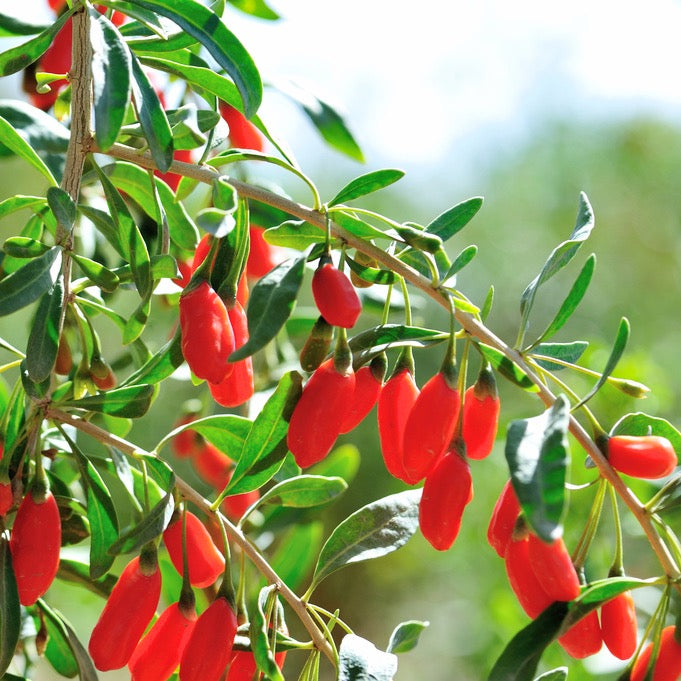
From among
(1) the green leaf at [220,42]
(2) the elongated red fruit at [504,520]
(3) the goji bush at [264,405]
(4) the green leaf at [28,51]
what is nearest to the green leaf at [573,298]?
(3) the goji bush at [264,405]

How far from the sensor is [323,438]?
466 mm

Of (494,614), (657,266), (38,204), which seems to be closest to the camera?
(38,204)

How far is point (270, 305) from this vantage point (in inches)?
16.7

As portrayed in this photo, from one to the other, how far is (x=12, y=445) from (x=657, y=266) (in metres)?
3.22

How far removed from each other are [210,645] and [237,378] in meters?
0.14

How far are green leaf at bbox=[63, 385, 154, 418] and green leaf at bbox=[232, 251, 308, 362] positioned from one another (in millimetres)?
153

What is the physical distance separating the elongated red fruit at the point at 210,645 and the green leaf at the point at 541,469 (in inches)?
7.9

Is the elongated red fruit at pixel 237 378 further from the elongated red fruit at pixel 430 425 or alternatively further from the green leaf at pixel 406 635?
the green leaf at pixel 406 635

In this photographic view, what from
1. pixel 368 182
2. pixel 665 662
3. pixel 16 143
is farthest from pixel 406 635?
pixel 16 143

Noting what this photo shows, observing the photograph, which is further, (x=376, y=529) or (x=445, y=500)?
(x=376, y=529)

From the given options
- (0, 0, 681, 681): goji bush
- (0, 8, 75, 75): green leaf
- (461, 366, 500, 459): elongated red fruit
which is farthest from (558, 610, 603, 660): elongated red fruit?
(0, 8, 75, 75): green leaf

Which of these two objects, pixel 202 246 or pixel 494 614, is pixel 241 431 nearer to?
pixel 202 246

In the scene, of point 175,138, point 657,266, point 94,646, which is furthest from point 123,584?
point 657,266

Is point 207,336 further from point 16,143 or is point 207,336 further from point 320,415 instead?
point 16,143
